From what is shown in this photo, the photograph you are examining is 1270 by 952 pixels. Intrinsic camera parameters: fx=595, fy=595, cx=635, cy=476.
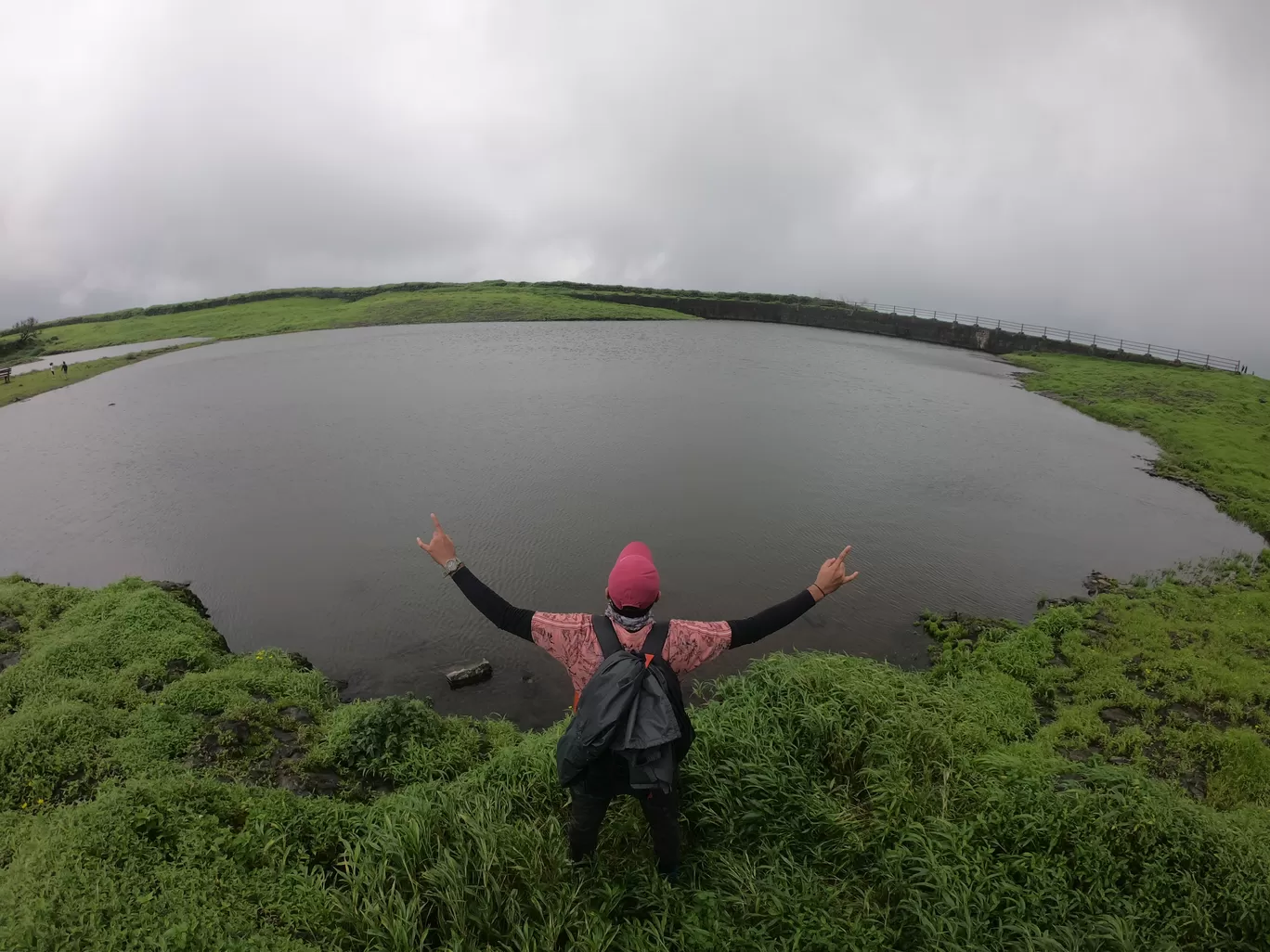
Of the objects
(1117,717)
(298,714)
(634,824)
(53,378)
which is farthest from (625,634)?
(53,378)

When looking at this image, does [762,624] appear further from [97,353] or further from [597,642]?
[97,353]

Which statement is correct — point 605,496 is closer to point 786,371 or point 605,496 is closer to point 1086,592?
point 1086,592

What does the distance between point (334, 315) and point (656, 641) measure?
65796 millimetres

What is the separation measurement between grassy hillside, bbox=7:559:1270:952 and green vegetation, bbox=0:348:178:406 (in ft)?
105

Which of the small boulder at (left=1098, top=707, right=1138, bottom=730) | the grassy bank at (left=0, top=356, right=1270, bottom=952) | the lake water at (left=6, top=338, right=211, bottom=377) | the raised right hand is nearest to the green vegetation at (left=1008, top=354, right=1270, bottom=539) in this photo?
the small boulder at (left=1098, top=707, right=1138, bottom=730)

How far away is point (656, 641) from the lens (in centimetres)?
390

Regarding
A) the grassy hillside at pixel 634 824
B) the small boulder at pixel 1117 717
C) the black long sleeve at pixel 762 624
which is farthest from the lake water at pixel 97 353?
the small boulder at pixel 1117 717

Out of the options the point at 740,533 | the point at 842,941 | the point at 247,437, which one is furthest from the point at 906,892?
the point at 247,437

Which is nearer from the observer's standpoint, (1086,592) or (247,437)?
(1086,592)

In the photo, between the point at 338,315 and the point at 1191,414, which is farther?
the point at 338,315

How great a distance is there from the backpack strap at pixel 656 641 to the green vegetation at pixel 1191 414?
19670 mm

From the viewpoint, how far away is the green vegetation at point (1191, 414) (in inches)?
749

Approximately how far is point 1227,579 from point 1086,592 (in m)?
3.13

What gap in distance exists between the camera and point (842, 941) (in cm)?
424
